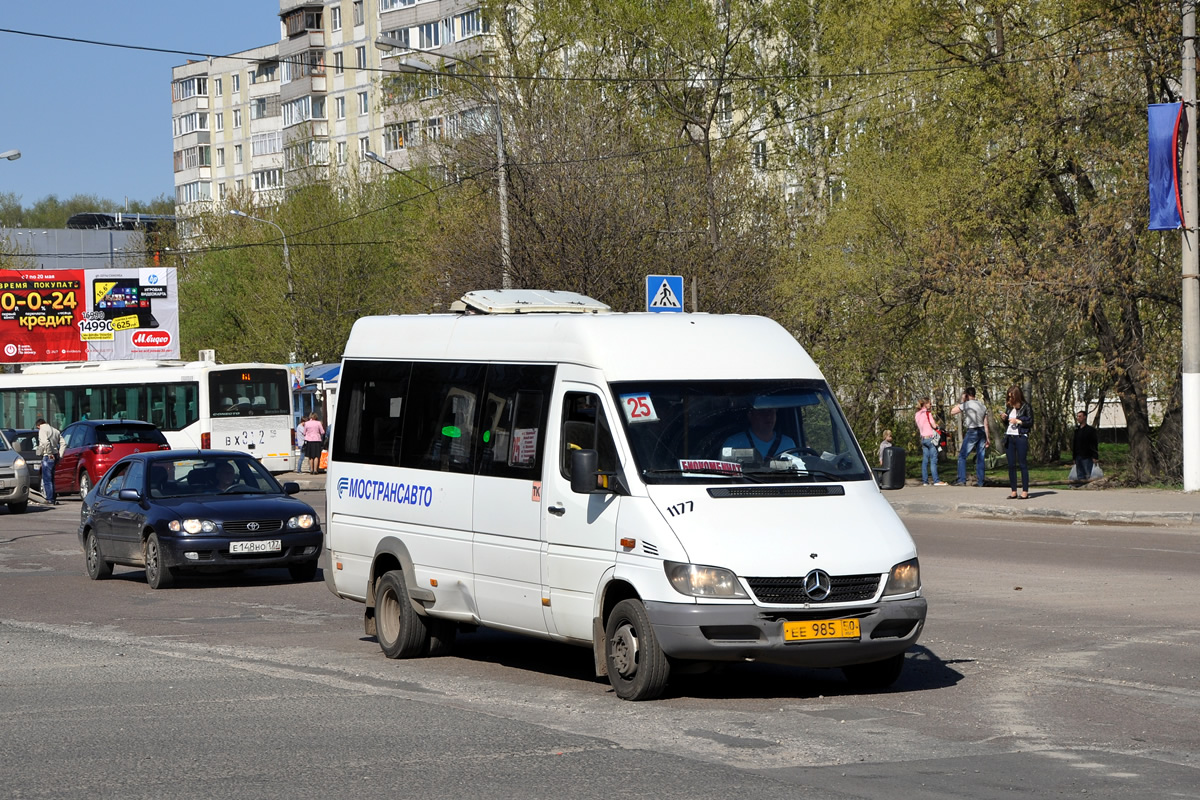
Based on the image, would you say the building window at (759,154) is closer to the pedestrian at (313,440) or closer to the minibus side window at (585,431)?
the pedestrian at (313,440)

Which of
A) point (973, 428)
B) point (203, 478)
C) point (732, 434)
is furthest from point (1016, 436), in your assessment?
point (732, 434)

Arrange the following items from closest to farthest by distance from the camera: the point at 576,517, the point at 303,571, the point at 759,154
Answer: the point at 576,517
the point at 303,571
the point at 759,154

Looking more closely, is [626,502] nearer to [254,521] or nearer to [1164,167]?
[254,521]

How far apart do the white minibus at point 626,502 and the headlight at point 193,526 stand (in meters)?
5.51

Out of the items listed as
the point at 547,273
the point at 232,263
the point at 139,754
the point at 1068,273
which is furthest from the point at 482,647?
the point at 232,263

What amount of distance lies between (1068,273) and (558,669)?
734 inches

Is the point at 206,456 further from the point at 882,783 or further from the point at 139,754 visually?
the point at 882,783

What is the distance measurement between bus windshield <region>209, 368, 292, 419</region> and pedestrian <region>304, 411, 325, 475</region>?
1.58 metres

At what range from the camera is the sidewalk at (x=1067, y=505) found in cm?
2281

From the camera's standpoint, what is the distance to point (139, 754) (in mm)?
7969

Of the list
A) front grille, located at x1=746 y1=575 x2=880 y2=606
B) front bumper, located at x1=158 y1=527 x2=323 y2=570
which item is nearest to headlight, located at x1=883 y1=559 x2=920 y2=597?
front grille, located at x1=746 y1=575 x2=880 y2=606

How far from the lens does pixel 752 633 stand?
893cm

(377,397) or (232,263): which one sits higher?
(232,263)

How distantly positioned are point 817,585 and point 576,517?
1569 millimetres
